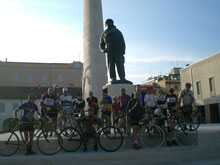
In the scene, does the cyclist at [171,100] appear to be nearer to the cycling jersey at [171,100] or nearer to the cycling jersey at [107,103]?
the cycling jersey at [171,100]

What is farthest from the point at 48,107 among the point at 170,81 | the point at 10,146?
the point at 170,81

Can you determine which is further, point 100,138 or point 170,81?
point 170,81

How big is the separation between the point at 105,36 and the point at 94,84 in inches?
259

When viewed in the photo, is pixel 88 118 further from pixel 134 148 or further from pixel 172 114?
pixel 172 114

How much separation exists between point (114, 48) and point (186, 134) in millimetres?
4675

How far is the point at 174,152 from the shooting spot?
281 inches

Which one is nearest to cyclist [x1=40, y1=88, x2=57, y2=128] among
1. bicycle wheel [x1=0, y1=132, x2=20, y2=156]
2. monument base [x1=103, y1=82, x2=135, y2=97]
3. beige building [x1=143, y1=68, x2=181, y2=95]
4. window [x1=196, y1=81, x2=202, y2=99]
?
bicycle wheel [x1=0, y1=132, x2=20, y2=156]

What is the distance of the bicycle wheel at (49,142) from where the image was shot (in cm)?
695

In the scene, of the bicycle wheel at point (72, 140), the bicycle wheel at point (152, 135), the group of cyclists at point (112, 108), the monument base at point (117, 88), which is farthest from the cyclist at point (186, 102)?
the bicycle wheel at point (72, 140)

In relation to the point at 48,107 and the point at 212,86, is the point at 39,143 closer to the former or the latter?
the point at 48,107

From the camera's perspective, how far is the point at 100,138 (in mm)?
7152

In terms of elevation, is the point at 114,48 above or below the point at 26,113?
above

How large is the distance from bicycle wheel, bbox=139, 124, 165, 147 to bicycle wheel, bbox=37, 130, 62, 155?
2399mm

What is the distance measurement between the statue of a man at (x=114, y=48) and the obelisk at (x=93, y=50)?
6277 mm
